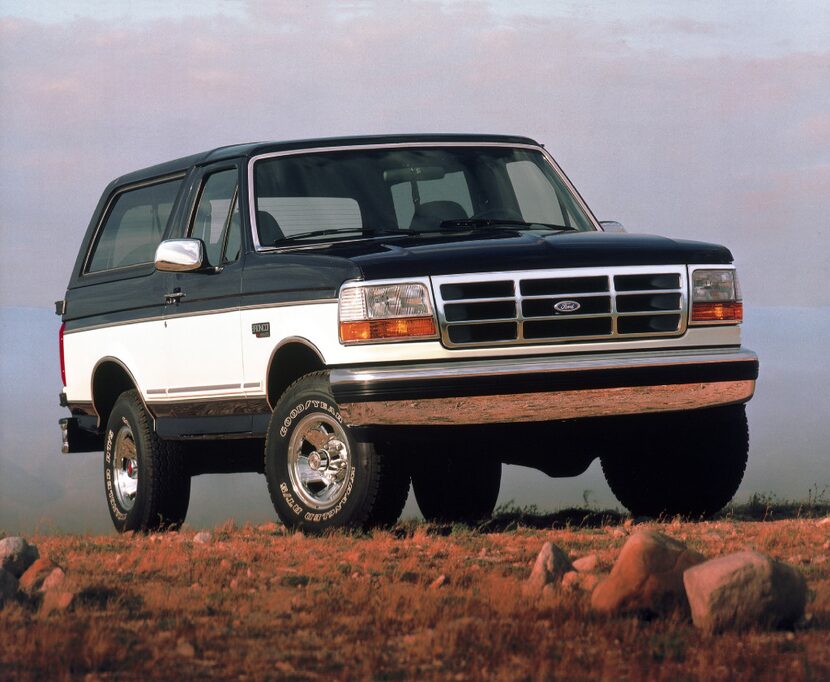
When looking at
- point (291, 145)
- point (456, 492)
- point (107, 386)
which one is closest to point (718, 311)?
point (291, 145)

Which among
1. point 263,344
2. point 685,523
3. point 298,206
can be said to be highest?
point 298,206

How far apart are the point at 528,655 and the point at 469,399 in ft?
10.3

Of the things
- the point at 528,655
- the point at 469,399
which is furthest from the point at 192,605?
the point at 469,399

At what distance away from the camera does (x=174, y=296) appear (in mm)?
10867

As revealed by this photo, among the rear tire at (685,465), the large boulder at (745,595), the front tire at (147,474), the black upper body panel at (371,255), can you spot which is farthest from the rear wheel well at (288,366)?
the large boulder at (745,595)

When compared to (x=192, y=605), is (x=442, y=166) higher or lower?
higher

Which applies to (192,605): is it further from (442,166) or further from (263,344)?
(442,166)

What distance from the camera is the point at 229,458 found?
1162 cm

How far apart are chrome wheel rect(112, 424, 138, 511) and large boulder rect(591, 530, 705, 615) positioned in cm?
580

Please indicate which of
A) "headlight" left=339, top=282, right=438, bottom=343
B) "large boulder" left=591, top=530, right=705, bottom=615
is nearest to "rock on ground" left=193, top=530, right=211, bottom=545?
"headlight" left=339, top=282, right=438, bottom=343

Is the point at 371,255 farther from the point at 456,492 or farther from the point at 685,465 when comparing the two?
the point at 456,492

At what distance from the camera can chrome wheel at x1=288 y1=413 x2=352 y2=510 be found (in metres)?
9.38

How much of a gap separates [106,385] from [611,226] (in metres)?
4.08

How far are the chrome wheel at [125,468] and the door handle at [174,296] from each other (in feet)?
4.25
